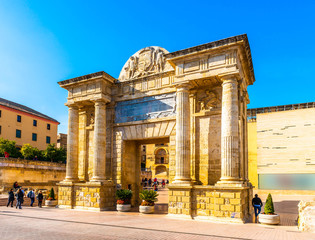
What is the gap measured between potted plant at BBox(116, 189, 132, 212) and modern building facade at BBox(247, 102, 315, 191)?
81.1 feet

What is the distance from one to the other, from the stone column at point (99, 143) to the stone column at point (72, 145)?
7.32ft

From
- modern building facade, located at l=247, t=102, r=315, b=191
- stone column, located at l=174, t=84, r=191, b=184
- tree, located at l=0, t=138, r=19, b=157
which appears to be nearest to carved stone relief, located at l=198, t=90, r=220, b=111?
stone column, located at l=174, t=84, r=191, b=184

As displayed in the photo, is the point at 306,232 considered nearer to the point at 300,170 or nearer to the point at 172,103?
the point at 172,103

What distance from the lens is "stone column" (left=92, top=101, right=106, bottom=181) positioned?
723 inches

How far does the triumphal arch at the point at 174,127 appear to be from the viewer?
47.1 ft

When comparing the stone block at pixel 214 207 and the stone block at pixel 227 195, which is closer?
the stone block at pixel 227 195

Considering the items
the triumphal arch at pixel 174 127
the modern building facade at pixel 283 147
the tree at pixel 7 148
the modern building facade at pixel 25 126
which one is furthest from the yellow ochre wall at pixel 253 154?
the modern building facade at pixel 25 126

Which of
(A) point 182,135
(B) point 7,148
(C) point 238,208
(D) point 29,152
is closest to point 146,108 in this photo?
(A) point 182,135

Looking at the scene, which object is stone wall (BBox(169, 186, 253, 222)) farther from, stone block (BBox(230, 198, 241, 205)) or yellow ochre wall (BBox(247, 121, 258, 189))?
yellow ochre wall (BBox(247, 121, 258, 189))

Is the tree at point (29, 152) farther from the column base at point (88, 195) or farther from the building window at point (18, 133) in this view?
the column base at point (88, 195)

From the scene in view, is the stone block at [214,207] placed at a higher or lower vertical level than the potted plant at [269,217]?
higher

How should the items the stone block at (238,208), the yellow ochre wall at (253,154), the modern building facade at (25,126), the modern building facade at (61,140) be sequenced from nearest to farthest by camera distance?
the stone block at (238,208), the yellow ochre wall at (253,154), the modern building facade at (25,126), the modern building facade at (61,140)

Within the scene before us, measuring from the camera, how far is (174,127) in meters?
17.2

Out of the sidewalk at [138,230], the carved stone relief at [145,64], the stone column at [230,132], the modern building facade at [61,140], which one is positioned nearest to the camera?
the sidewalk at [138,230]
